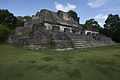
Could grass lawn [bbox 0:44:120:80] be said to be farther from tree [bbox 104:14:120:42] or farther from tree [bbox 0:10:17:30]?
tree [bbox 0:10:17:30]

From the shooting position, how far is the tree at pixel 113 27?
26.9 meters

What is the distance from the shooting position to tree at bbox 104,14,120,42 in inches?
1058

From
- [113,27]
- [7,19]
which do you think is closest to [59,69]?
[113,27]

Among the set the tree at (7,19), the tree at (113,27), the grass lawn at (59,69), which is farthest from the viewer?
the tree at (7,19)

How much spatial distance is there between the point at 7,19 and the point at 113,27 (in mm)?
45597

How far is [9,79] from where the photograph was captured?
2174 mm

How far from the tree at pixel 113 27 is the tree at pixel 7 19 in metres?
41.4

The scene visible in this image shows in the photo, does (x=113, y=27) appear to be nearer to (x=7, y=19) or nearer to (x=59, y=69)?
(x=59, y=69)

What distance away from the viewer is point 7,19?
33156 mm

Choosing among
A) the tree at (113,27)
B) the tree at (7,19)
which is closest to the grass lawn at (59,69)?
the tree at (113,27)

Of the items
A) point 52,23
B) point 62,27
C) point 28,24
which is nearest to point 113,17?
point 62,27

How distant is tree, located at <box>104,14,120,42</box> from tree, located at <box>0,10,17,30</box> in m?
41.4

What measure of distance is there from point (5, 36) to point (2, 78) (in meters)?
23.1

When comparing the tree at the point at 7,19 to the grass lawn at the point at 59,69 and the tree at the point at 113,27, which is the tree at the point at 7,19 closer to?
the grass lawn at the point at 59,69
